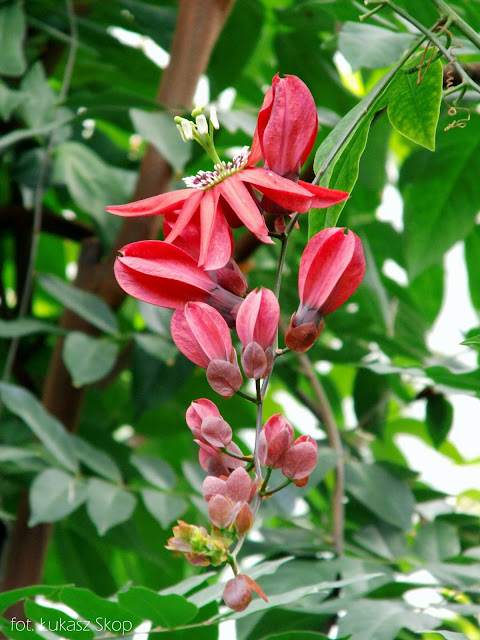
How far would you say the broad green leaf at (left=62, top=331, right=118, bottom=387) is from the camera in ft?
2.53

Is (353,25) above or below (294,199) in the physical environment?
above

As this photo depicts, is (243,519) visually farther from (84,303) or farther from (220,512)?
(84,303)

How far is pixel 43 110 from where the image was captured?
872 millimetres

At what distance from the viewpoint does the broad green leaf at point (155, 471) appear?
758 millimetres

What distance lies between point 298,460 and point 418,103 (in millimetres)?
221


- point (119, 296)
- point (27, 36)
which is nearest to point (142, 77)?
point (27, 36)

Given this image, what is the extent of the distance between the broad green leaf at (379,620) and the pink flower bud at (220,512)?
236 millimetres

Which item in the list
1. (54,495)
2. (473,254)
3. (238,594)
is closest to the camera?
(238,594)

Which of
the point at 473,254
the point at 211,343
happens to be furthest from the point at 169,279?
the point at 473,254

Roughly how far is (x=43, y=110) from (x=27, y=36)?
9.1 inches

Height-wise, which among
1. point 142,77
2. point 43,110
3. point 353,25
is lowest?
point 353,25

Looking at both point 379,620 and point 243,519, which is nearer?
point 243,519

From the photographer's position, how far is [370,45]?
21.9 inches

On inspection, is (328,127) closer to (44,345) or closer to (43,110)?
(43,110)
